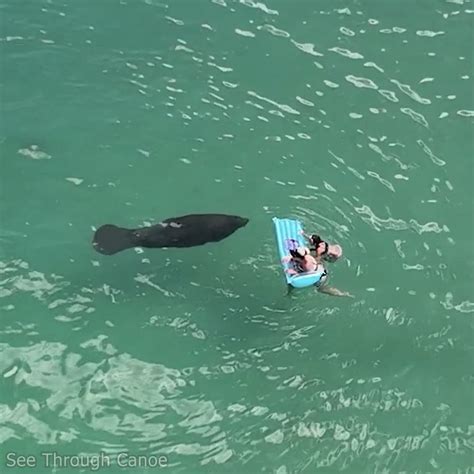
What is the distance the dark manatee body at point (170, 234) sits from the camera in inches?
431

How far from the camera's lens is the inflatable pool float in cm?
1019

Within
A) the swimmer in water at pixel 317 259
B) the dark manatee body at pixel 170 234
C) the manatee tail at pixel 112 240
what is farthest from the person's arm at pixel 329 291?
the manatee tail at pixel 112 240

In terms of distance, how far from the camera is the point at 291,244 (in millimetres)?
10828

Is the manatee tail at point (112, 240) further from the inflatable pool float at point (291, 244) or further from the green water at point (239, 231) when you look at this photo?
the inflatable pool float at point (291, 244)

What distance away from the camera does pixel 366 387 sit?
1030cm

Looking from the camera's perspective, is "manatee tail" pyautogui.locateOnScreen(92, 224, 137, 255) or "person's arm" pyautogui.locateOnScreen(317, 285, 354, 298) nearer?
"person's arm" pyautogui.locateOnScreen(317, 285, 354, 298)

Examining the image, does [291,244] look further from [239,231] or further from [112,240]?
[112,240]

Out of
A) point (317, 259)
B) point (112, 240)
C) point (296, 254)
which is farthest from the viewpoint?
point (112, 240)

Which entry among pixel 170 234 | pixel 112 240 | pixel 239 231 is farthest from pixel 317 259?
pixel 112 240

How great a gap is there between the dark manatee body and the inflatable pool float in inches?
25.1

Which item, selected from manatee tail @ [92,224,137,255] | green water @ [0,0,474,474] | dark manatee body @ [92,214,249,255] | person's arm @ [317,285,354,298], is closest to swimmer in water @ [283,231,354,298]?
person's arm @ [317,285,354,298]

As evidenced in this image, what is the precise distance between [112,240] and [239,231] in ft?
5.80

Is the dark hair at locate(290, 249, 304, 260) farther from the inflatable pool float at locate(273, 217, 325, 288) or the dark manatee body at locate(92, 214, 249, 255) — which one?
the dark manatee body at locate(92, 214, 249, 255)

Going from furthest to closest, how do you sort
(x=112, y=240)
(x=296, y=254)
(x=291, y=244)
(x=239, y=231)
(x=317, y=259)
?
1. (x=239, y=231)
2. (x=112, y=240)
3. (x=291, y=244)
4. (x=317, y=259)
5. (x=296, y=254)
